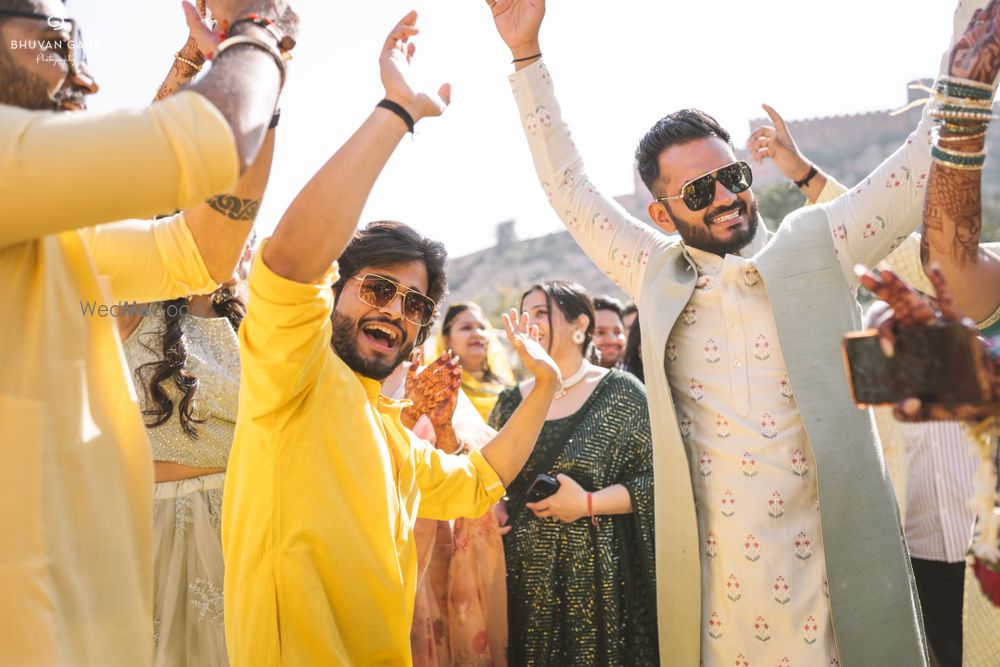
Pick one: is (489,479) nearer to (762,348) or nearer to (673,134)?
(762,348)

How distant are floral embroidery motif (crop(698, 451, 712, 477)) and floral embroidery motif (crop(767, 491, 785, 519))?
237mm

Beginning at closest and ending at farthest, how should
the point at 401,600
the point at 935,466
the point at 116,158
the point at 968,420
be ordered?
the point at 116,158, the point at 968,420, the point at 401,600, the point at 935,466

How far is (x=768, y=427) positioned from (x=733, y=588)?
0.57 m

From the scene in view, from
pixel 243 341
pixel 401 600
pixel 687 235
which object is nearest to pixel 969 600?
pixel 687 235

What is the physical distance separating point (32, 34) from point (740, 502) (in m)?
2.50

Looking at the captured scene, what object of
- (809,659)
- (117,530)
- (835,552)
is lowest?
(809,659)

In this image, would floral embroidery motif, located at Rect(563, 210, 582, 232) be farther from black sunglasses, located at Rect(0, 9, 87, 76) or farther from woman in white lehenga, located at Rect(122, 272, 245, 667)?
black sunglasses, located at Rect(0, 9, 87, 76)

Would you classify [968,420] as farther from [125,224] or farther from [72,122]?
[125,224]

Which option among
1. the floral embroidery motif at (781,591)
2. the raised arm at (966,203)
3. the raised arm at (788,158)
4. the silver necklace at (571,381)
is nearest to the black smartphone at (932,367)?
the raised arm at (966,203)

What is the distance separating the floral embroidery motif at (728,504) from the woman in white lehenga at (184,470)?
1971 mm

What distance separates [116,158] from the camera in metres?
1.47

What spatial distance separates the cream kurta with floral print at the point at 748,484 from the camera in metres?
2.99

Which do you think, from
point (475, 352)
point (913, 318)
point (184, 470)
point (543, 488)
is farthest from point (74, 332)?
point (475, 352)

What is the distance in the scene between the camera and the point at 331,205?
6.64ft
